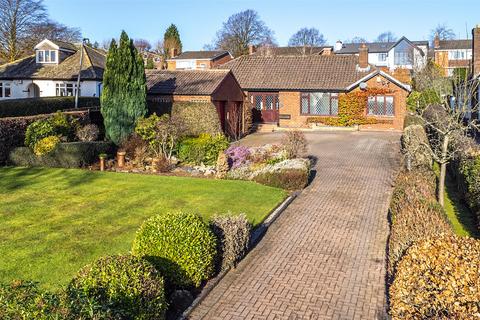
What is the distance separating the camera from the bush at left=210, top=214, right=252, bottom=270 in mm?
9586

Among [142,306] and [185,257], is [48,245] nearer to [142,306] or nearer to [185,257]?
[185,257]

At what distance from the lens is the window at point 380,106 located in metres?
34.7

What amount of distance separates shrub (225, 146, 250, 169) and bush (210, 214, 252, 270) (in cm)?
965

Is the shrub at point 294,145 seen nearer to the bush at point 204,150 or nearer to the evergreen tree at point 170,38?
the bush at point 204,150

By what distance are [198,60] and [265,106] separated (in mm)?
36257

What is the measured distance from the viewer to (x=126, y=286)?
20.6 ft

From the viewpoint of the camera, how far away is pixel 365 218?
13.7 meters

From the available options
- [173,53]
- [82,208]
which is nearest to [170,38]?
[173,53]

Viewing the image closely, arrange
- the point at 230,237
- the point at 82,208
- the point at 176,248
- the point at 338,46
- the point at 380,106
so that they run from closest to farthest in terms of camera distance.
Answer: the point at 176,248, the point at 230,237, the point at 82,208, the point at 380,106, the point at 338,46

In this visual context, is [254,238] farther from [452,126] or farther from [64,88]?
[64,88]

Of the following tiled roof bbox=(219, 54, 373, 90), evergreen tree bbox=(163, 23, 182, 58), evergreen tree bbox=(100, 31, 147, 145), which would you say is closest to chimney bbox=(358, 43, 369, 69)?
tiled roof bbox=(219, 54, 373, 90)

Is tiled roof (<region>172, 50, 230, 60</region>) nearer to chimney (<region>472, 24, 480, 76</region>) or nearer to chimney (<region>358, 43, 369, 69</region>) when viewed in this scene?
chimney (<region>358, 43, 369, 69</region>)

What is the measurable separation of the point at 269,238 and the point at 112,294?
20.6 feet

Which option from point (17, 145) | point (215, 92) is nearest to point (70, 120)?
point (17, 145)
